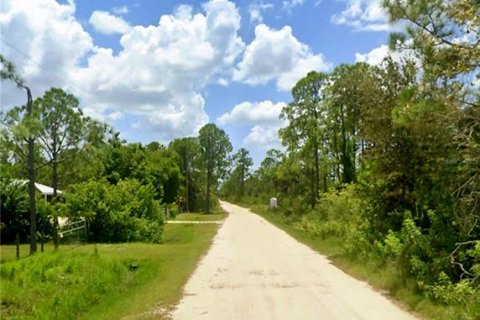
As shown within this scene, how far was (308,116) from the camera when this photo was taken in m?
43.8

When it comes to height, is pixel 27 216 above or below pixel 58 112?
below

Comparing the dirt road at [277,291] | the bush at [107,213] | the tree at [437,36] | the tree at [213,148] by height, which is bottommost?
the dirt road at [277,291]

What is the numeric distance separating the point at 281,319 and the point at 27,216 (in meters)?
22.4

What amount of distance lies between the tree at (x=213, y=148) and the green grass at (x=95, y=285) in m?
59.2

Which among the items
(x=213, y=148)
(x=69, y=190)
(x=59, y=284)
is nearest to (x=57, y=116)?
(x=69, y=190)

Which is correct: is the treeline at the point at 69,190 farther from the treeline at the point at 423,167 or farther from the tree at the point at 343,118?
the tree at the point at 343,118

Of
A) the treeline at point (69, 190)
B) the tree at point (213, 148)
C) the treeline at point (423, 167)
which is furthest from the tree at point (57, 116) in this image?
the tree at point (213, 148)

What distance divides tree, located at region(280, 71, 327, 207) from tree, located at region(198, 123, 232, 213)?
117 ft

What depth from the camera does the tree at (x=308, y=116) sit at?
43.3 metres

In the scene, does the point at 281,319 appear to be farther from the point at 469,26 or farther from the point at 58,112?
the point at 58,112

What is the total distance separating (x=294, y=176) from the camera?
6159cm

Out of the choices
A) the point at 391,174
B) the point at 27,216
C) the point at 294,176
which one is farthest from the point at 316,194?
the point at 391,174

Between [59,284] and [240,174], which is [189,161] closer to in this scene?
[240,174]

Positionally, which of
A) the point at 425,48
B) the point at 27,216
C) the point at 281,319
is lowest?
the point at 281,319
